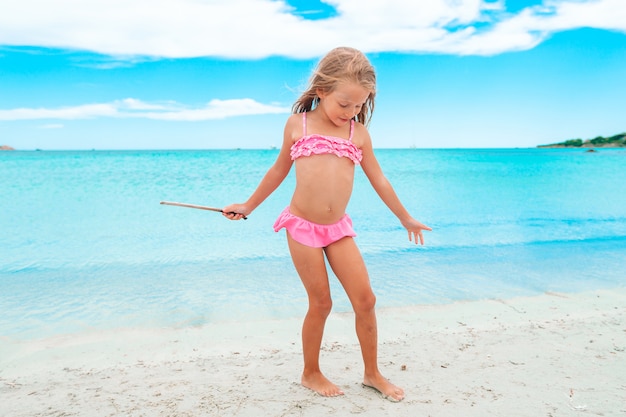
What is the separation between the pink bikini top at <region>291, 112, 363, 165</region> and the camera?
261cm

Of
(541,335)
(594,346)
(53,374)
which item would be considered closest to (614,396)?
(594,346)

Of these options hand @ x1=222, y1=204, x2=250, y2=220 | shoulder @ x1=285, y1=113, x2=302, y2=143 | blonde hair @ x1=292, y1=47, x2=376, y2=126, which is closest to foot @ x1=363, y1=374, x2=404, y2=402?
hand @ x1=222, y1=204, x2=250, y2=220

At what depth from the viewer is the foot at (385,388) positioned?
258 cm

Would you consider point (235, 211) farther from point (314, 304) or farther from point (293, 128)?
point (314, 304)

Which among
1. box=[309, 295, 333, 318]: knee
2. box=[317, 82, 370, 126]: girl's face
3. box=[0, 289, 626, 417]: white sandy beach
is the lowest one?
box=[0, 289, 626, 417]: white sandy beach

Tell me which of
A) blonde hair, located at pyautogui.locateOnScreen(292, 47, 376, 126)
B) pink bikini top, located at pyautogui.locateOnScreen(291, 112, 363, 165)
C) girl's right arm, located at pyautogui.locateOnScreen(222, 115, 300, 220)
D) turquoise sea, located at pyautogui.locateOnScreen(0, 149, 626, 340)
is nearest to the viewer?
blonde hair, located at pyautogui.locateOnScreen(292, 47, 376, 126)

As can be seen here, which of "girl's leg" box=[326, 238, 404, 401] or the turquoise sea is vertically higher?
"girl's leg" box=[326, 238, 404, 401]

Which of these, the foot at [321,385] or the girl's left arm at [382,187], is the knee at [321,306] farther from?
the girl's left arm at [382,187]

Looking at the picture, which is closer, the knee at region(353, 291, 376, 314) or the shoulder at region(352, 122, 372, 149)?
the knee at region(353, 291, 376, 314)

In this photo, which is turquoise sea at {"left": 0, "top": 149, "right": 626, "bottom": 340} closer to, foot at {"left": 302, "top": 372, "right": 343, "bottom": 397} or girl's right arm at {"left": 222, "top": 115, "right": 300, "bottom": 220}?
foot at {"left": 302, "top": 372, "right": 343, "bottom": 397}

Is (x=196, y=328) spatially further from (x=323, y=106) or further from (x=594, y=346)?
(x=594, y=346)

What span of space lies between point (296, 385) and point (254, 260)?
3.61 metres

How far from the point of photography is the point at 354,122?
274cm

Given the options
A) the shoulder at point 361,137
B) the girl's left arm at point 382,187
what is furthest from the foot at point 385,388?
the shoulder at point 361,137
